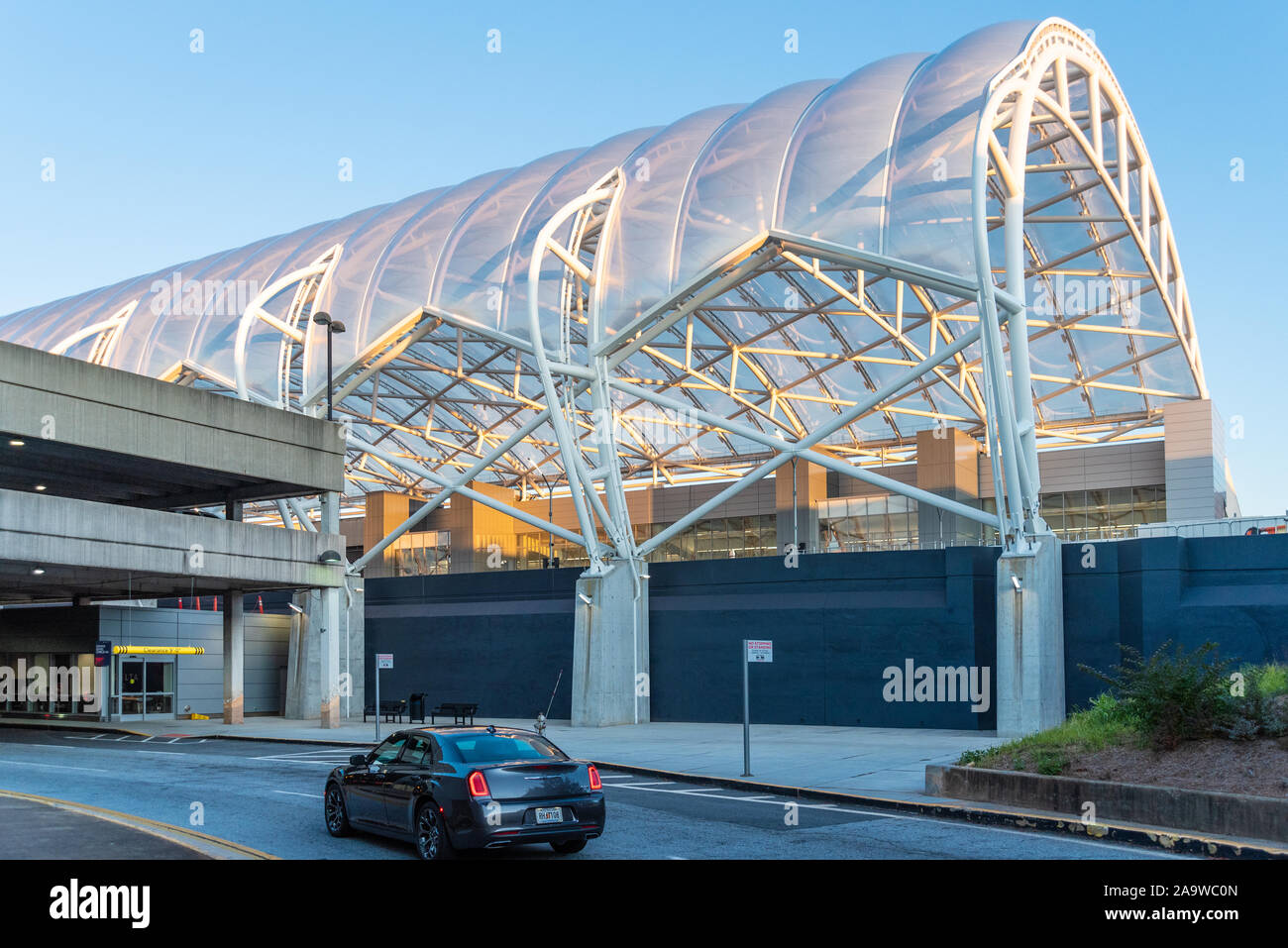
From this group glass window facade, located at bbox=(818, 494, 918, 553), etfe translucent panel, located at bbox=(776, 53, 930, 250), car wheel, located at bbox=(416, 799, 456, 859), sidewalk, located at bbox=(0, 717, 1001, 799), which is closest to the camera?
car wheel, located at bbox=(416, 799, 456, 859)

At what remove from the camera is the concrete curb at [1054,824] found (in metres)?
12.8

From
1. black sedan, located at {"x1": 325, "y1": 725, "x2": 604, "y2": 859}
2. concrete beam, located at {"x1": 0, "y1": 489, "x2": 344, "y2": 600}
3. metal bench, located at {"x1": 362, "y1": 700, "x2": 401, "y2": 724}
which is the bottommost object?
metal bench, located at {"x1": 362, "y1": 700, "x2": 401, "y2": 724}

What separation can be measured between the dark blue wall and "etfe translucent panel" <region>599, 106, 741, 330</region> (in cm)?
859

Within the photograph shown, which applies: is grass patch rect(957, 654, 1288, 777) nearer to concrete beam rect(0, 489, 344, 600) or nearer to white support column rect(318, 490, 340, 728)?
concrete beam rect(0, 489, 344, 600)

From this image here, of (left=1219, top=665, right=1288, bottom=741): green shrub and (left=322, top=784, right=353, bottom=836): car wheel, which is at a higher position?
(left=1219, top=665, right=1288, bottom=741): green shrub

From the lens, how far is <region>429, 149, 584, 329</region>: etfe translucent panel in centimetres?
4125

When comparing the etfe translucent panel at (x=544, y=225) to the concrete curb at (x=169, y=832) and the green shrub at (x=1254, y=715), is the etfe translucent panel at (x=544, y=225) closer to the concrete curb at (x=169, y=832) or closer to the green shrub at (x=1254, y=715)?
the concrete curb at (x=169, y=832)

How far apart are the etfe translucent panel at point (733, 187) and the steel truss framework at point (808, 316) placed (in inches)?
6.5

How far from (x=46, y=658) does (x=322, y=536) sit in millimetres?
12334

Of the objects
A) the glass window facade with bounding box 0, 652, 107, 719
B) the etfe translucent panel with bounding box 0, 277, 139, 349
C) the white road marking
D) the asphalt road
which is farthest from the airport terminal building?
the asphalt road

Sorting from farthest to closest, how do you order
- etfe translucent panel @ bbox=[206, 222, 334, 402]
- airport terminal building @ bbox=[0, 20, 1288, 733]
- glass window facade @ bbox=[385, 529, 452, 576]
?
1. glass window facade @ bbox=[385, 529, 452, 576]
2. etfe translucent panel @ bbox=[206, 222, 334, 402]
3. airport terminal building @ bbox=[0, 20, 1288, 733]

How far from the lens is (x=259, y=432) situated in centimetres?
3734
